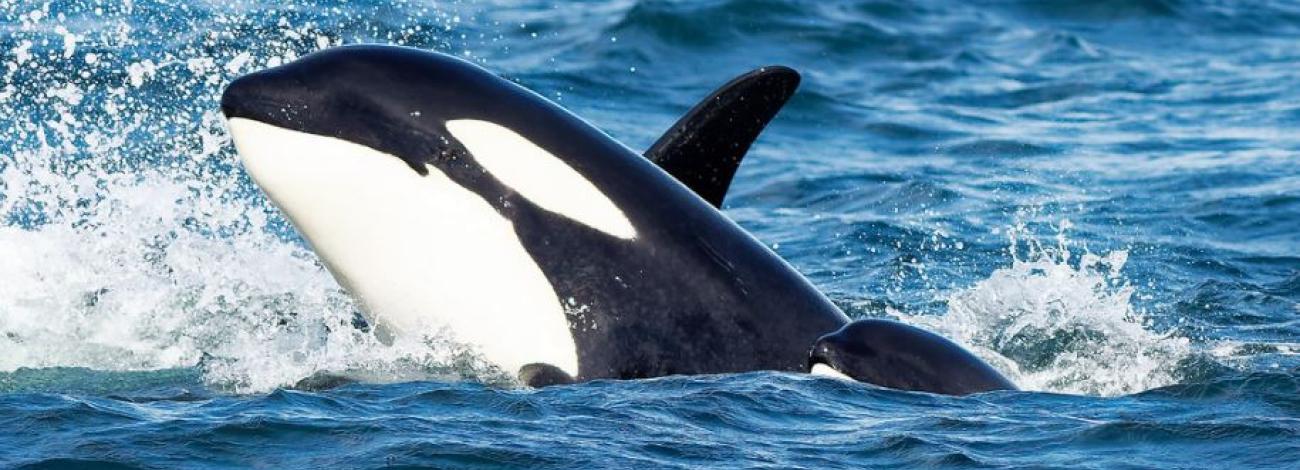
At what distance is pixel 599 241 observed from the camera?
742 centimetres

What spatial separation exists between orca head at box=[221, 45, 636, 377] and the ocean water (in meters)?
0.27

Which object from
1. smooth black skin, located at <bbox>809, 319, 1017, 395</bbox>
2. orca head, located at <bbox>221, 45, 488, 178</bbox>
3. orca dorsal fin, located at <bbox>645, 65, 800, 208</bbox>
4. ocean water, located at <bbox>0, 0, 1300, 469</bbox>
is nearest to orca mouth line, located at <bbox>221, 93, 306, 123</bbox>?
orca head, located at <bbox>221, 45, 488, 178</bbox>

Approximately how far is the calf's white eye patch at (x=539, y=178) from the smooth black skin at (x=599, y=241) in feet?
0.11

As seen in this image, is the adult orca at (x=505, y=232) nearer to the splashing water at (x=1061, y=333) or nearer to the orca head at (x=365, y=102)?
the orca head at (x=365, y=102)

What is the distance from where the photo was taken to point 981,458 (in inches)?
248

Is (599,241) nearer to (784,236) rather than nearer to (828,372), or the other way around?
(828,372)

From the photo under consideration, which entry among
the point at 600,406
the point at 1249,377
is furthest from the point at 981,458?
the point at 1249,377

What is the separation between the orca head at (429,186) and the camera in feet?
24.3

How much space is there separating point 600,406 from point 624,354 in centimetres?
57

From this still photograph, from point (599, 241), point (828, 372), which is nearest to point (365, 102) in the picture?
point (599, 241)

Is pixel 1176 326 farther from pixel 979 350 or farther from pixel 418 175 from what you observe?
pixel 418 175

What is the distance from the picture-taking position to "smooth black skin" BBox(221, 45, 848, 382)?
7.34m

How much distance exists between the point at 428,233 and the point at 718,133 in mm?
1335

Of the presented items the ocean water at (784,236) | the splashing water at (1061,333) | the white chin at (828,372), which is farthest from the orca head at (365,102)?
the splashing water at (1061,333)
